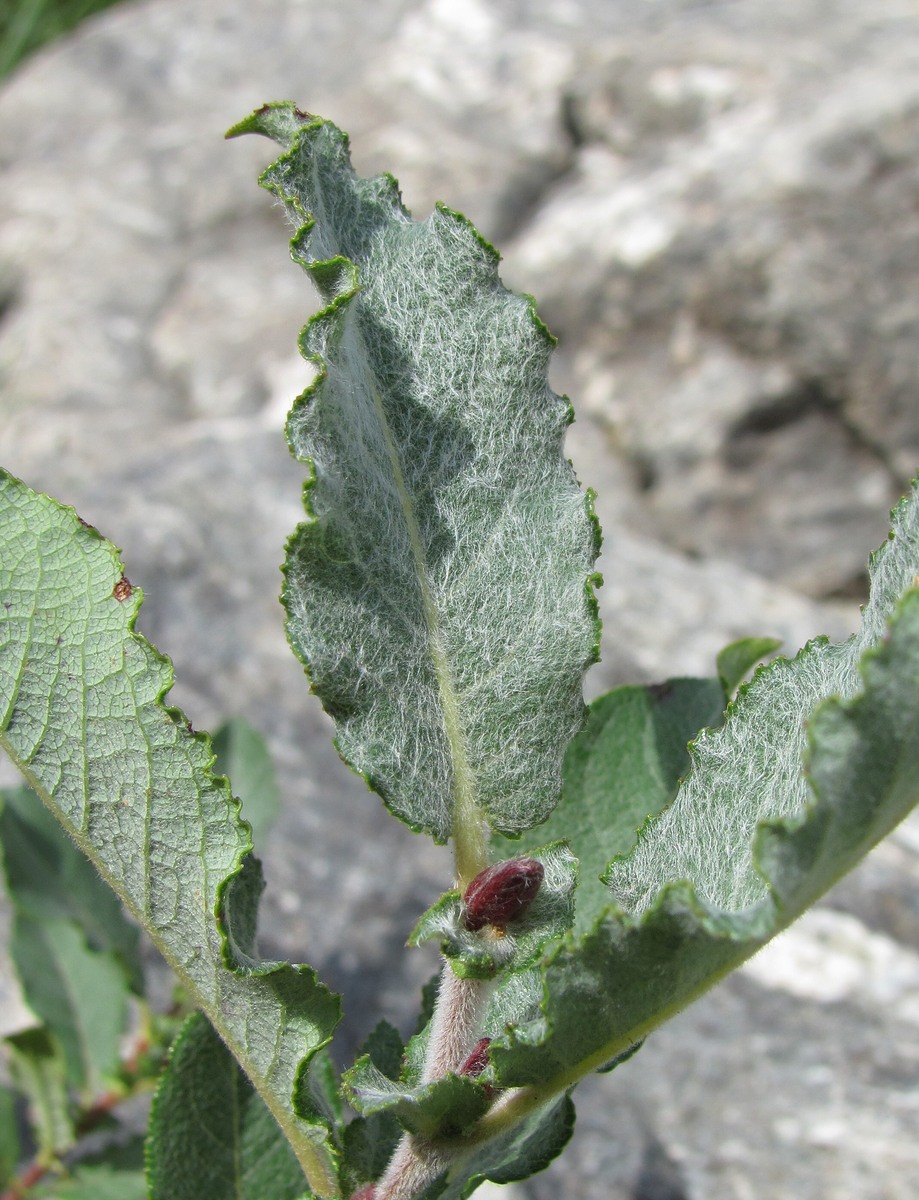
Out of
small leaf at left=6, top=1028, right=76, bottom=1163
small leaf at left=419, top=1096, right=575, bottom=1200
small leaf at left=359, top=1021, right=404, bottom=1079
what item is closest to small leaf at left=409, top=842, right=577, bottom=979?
small leaf at left=419, top=1096, right=575, bottom=1200

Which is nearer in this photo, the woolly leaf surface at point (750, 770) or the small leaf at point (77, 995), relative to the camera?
the woolly leaf surface at point (750, 770)

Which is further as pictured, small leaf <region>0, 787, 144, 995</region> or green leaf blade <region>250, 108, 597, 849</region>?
small leaf <region>0, 787, 144, 995</region>

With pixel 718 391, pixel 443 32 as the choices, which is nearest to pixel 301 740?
pixel 718 391

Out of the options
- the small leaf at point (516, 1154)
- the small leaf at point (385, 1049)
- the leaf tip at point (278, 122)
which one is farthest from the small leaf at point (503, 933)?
the leaf tip at point (278, 122)

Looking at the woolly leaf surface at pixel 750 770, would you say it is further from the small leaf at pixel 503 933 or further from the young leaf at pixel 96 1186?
the young leaf at pixel 96 1186

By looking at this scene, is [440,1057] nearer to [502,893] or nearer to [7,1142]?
[502,893]

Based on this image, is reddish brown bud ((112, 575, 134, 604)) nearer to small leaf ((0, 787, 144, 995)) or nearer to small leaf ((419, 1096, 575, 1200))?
small leaf ((419, 1096, 575, 1200))
